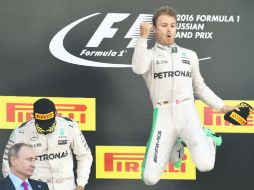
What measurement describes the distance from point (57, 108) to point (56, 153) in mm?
763

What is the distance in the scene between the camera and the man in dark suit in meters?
3.96

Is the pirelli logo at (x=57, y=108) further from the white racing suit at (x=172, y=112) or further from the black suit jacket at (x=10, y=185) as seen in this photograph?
the black suit jacket at (x=10, y=185)

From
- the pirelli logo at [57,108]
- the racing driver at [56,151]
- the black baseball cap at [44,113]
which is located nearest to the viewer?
the black baseball cap at [44,113]

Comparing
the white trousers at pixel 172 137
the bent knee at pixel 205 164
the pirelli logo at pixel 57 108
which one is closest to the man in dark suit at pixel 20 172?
the white trousers at pixel 172 137

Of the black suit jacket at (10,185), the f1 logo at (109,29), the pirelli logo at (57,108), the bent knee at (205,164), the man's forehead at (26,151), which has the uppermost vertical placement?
the f1 logo at (109,29)

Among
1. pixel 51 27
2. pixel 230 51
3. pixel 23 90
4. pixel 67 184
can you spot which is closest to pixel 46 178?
pixel 67 184

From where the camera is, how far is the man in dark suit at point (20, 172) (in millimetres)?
3959

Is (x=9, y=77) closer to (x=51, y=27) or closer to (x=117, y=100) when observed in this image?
(x=51, y=27)

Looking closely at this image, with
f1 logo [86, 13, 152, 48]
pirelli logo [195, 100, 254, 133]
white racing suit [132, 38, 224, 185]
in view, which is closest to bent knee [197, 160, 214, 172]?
white racing suit [132, 38, 224, 185]

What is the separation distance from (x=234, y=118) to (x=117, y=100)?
1132 mm

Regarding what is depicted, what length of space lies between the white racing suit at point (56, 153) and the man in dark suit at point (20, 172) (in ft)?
2.69

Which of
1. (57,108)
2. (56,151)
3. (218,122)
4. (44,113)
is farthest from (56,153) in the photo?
(218,122)

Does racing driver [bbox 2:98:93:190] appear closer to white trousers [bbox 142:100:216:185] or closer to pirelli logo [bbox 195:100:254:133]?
white trousers [bbox 142:100:216:185]

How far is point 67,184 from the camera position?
16.1ft
